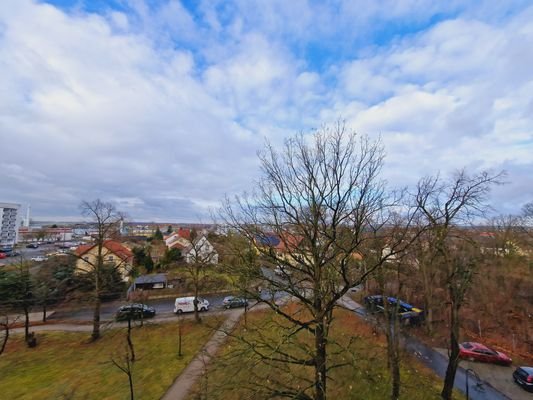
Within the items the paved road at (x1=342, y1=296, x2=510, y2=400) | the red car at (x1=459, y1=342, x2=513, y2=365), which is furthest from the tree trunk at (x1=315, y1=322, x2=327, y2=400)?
the red car at (x1=459, y1=342, x2=513, y2=365)

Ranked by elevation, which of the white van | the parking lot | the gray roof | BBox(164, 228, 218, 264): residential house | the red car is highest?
BBox(164, 228, 218, 264): residential house

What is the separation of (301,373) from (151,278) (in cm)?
2589

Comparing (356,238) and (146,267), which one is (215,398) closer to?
(356,238)

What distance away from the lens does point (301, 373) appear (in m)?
13.4

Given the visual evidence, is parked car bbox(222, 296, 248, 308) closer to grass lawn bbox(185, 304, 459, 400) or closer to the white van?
grass lawn bbox(185, 304, 459, 400)

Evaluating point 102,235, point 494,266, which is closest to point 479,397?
point 494,266

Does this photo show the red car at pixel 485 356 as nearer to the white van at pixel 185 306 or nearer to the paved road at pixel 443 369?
the paved road at pixel 443 369

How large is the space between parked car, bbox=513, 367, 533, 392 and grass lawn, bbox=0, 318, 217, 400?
16.1 metres

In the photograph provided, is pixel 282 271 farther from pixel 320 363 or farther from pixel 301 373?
pixel 301 373

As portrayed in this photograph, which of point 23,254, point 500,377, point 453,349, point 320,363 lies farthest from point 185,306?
point 23,254

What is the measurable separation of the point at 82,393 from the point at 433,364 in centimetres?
1862

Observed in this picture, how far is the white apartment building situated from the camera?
86375 millimetres

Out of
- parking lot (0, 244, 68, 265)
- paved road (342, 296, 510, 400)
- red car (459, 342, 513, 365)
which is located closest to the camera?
paved road (342, 296, 510, 400)

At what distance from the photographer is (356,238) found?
655 cm
